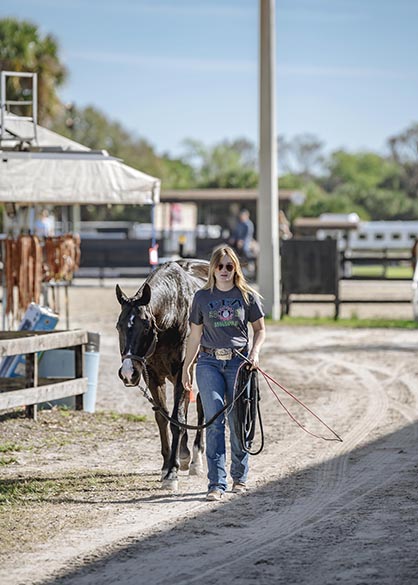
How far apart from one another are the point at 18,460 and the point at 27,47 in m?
30.2

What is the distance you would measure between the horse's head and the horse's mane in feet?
0.41

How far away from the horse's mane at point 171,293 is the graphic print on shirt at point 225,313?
20.9 inches

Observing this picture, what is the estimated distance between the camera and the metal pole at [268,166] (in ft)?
78.2

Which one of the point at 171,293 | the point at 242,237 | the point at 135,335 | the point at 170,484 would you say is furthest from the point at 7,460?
the point at 242,237

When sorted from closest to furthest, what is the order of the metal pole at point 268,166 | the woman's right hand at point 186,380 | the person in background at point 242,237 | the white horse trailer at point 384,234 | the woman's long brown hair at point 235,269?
the woman's long brown hair at point 235,269, the woman's right hand at point 186,380, the metal pole at point 268,166, the person in background at point 242,237, the white horse trailer at point 384,234

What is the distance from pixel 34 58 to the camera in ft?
128

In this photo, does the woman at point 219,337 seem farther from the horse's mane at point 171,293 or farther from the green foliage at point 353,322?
the green foliage at point 353,322

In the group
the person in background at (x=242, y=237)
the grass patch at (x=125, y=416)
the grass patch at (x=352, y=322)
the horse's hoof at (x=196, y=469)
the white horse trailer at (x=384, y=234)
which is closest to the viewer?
the horse's hoof at (x=196, y=469)

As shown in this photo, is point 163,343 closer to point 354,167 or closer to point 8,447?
point 8,447

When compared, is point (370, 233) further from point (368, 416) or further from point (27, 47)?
point (368, 416)

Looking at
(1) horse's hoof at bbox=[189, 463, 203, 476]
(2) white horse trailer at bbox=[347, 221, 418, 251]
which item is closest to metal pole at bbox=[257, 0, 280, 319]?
(1) horse's hoof at bbox=[189, 463, 203, 476]

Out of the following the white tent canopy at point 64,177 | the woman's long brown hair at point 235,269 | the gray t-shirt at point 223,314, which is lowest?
the gray t-shirt at point 223,314

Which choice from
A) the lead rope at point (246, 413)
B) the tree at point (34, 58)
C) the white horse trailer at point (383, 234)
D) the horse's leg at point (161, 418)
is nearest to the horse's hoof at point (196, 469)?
the horse's leg at point (161, 418)

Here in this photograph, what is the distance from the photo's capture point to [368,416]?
41.4 feet
